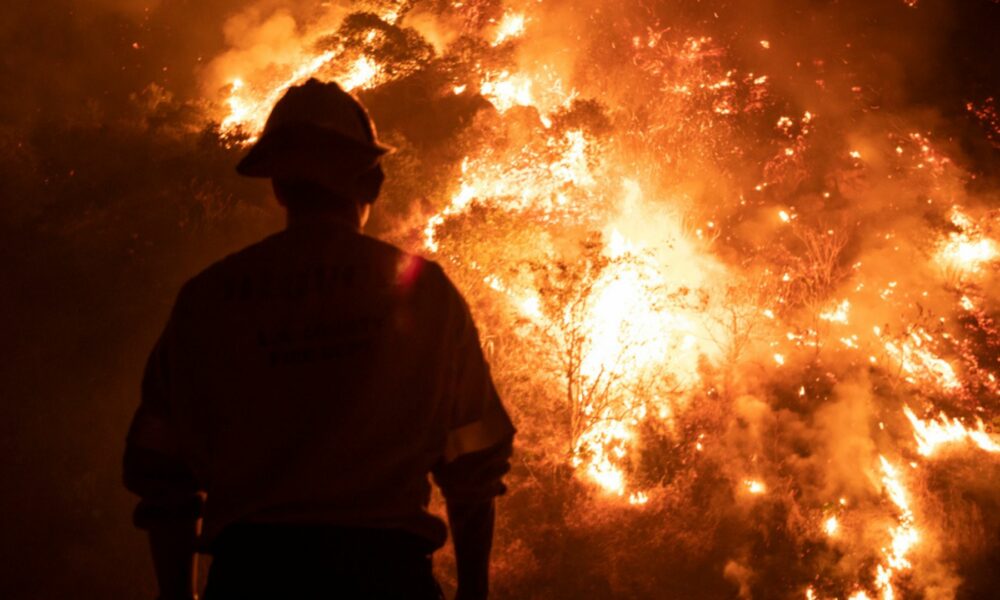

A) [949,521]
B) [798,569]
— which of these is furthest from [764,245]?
[798,569]

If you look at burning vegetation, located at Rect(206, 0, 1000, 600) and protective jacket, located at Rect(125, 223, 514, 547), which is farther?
burning vegetation, located at Rect(206, 0, 1000, 600)

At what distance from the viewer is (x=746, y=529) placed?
7.79 meters

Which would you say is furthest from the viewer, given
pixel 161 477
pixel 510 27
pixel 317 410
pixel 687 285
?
pixel 510 27

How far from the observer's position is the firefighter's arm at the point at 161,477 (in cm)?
178

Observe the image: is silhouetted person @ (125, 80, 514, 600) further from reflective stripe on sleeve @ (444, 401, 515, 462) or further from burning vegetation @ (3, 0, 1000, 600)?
burning vegetation @ (3, 0, 1000, 600)

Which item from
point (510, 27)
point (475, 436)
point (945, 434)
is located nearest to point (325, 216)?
point (475, 436)

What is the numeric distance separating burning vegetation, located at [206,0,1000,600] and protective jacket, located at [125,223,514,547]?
5457mm

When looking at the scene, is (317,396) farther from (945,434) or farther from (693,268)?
(945,434)

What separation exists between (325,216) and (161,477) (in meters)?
0.81

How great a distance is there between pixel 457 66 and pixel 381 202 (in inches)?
172

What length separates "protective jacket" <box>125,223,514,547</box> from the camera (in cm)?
159

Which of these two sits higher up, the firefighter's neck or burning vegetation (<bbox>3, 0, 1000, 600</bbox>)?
burning vegetation (<bbox>3, 0, 1000, 600</bbox>)

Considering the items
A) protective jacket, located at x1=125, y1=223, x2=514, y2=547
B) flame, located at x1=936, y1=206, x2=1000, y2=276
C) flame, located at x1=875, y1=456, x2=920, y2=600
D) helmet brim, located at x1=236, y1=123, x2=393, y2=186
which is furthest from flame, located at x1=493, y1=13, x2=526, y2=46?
protective jacket, located at x1=125, y1=223, x2=514, y2=547

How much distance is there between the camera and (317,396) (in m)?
1.62
